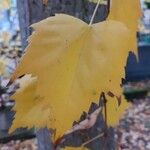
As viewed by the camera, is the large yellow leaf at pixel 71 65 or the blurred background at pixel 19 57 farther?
the blurred background at pixel 19 57

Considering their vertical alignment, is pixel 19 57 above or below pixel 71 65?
below

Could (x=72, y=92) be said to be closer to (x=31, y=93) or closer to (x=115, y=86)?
(x=115, y=86)

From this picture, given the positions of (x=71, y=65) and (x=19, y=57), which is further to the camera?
(x=19, y=57)

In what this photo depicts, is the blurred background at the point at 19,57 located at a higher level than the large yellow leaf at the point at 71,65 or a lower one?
lower

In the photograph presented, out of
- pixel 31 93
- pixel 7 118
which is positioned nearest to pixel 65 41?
pixel 31 93
